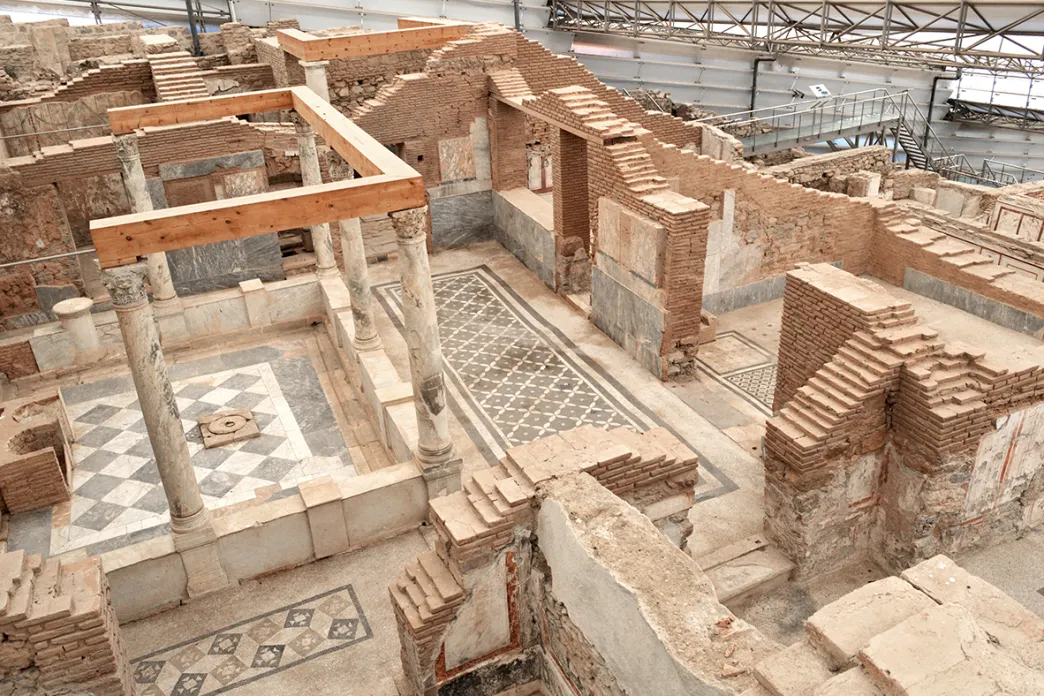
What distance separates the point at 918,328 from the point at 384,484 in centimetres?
438

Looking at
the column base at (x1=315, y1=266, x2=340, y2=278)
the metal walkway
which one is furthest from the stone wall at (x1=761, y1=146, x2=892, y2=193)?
the column base at (x1=315, y1=266, x2=340, y2=278)

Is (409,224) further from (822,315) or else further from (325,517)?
(822,315)

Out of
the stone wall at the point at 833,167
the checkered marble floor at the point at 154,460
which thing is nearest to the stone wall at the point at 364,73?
the checkered marble floor at the point at 154,460

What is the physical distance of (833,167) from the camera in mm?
14852

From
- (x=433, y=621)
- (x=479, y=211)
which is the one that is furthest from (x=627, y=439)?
(x=479, y=211)

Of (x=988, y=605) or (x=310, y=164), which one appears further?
(x=310, y=164)

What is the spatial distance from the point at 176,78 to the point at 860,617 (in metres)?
11.1

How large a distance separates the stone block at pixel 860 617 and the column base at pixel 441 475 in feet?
12.1

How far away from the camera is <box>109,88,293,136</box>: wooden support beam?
8469mm

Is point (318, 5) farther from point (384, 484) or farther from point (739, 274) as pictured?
point (384, 484)

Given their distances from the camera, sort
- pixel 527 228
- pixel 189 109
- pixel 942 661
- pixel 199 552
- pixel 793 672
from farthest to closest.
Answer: pixel 527 228
pixel 189 109
pixel 199 552
pixel 793 672
pixel 942 661

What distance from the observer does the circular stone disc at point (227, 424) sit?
841 centimetres

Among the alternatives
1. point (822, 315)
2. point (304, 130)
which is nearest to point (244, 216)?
point (304, 130)

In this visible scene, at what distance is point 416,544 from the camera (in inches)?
270
